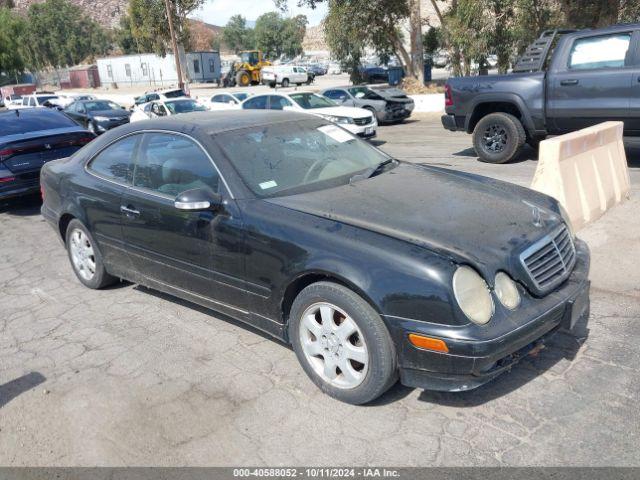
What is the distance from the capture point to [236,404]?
3.36 m

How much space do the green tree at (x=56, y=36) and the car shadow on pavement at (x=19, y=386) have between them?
257ft

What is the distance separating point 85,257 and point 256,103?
1080cm

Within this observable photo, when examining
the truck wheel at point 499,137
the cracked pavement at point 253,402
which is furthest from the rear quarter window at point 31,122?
the truck wheel at point 499,137

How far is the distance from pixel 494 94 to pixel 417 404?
22.9 ft

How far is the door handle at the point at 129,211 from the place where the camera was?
428 centimetres

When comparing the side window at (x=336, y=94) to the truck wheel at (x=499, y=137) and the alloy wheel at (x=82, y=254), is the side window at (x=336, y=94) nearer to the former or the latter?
the truck wheel at (x=499, y=137)

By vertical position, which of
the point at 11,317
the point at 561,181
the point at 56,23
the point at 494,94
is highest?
the point at 56,23

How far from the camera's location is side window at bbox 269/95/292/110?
571 inches

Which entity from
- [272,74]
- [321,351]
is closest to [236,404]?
[321,351]

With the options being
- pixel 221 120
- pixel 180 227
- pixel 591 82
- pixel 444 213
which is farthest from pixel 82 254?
pixel 591 82

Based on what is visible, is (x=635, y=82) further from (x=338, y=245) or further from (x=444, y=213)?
(x=338, y=245)

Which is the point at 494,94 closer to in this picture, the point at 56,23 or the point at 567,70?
the point at 567,70

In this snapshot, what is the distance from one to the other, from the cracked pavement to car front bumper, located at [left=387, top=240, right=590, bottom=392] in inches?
11.7

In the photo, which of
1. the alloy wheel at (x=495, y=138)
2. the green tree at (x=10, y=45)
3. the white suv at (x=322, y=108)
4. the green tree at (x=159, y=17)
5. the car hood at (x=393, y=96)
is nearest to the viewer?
the alloy wheel at (x=495, y=138)
